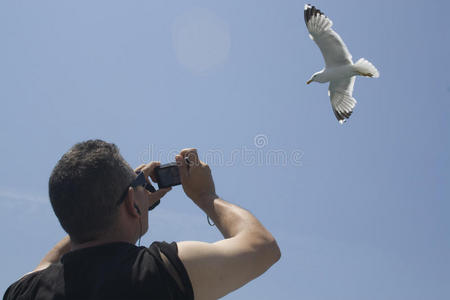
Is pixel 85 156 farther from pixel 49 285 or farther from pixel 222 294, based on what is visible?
pixel 222 294

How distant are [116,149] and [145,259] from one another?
1.54ft

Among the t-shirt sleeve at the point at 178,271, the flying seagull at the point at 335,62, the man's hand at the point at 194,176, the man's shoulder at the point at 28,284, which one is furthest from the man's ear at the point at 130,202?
the flying seagull at the point at 335,62

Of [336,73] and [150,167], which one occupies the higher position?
[336,73]

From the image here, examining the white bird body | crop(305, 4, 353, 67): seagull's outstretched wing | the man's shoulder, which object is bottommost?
the man's shoulder

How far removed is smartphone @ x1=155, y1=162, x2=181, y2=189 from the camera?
2.13 m

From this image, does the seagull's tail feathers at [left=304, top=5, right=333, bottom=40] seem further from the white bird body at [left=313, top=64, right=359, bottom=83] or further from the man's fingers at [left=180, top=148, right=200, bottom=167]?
the man's fingers at [left=180, top=148, right=200, bottom=167]

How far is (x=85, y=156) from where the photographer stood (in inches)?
57.2

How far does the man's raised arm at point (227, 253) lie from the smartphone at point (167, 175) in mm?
206

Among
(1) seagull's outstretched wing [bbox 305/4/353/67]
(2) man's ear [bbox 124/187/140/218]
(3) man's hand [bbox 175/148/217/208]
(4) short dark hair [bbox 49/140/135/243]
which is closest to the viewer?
(4) short dark hair [bbox 49/140/135/243]

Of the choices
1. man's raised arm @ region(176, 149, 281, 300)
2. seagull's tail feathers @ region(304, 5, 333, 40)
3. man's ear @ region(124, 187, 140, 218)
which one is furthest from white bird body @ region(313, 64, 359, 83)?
man's ear @ region(124, 187, 140, 218)

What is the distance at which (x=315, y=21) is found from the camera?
1120cm

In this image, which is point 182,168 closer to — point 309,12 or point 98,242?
point 98,242

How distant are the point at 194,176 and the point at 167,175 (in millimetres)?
177

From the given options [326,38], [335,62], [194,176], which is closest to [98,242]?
[194,176]
